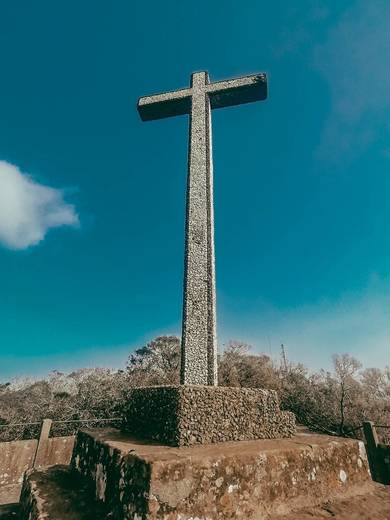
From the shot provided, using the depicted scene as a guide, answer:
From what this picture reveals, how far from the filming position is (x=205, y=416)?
121 inches

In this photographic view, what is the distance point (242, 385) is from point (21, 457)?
10.5 metres

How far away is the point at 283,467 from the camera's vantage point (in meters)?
2.53

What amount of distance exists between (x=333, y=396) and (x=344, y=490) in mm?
13534

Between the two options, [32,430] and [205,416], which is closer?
[205,416]

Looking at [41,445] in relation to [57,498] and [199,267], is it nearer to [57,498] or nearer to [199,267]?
[57,498]

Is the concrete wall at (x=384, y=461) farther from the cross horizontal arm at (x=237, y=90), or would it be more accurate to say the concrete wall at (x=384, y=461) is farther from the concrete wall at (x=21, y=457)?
the cross horizontal arm at (x=237, y=90)

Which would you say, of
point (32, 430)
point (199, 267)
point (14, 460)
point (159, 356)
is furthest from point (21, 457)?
point (159, 356)

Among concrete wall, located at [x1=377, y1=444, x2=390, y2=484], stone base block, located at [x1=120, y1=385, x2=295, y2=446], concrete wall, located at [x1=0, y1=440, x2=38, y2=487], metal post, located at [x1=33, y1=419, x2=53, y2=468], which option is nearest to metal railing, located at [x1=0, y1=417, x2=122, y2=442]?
metal post, located at [x1=33, y1=419, x2=53, y2=468]

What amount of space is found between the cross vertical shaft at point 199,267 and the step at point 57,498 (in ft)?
8.08

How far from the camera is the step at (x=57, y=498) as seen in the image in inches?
96.7

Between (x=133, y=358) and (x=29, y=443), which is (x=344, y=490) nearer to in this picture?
(x=29, y=443)

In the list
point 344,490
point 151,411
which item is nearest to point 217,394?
point 151,411

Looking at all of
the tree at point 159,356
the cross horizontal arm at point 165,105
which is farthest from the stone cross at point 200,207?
the tree at point 159,356

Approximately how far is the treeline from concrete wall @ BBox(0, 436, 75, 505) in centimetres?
274
